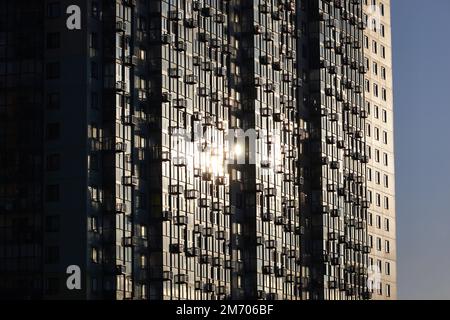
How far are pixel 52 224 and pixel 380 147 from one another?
54633mm

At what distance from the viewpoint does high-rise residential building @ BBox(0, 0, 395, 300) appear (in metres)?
93.2

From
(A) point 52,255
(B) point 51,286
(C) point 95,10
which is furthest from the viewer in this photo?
(C) point 95,10

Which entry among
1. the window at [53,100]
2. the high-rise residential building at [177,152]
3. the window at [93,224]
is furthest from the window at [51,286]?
the window at [53,100]

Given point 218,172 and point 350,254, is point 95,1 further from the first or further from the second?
point 350,254

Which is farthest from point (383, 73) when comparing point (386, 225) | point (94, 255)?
point (94, 255)

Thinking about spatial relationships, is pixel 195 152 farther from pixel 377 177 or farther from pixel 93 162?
pixel 377 177

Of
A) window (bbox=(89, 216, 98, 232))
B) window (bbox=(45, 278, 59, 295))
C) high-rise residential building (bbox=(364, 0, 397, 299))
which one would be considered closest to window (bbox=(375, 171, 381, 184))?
high-rise residential building (bbox=(364, 0, 397, 299))

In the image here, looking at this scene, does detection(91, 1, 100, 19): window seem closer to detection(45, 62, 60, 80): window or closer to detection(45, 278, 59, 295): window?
detection(45, 62, 60, 80): window

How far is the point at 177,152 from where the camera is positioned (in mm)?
101375

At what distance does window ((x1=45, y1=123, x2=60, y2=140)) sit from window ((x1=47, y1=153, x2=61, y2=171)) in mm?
1257

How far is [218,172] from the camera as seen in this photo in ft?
356
